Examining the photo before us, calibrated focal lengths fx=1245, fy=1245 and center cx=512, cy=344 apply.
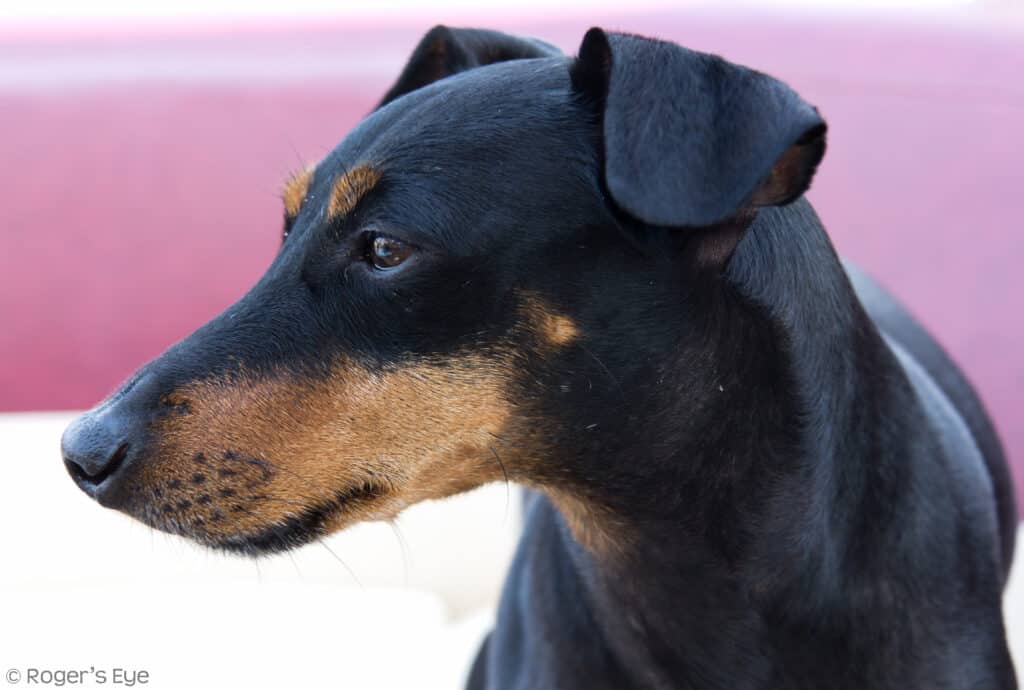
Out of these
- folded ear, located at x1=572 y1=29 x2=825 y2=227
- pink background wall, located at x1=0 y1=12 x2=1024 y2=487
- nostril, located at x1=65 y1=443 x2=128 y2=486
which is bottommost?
pink background wall, located at x1=0 y1=12 x2=1024 y2=487

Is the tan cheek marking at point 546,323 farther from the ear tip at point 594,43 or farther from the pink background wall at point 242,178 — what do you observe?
the pink background wall at point 242,178

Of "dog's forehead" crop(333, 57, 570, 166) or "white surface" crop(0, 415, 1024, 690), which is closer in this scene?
"dog's forehead" crop(333, 57, 570, 166)

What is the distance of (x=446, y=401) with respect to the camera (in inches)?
62.2

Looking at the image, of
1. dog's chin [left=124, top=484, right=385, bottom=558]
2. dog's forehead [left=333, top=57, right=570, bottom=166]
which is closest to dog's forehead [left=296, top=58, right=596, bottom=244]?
dog's forehead [left=333, top=57, right=570, bottom=166]

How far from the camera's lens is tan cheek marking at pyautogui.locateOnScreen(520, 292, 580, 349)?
156 cm

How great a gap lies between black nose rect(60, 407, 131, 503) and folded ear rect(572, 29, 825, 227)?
0.69 metres

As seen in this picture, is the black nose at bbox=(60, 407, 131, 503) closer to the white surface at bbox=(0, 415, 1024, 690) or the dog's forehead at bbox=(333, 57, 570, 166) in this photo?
the dog's forehead at bbox=(333, 57, 570, 166)

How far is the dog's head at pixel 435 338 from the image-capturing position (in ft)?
5.08

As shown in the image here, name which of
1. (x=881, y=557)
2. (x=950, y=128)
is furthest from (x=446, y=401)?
(x=950, y=128)

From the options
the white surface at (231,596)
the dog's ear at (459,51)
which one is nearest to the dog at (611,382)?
the dog's ear at (459,51)

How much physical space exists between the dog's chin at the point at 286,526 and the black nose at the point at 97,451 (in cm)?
6

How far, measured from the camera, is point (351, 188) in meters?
1.61

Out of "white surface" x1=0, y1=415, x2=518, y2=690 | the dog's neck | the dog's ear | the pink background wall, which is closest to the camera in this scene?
the dog's neck

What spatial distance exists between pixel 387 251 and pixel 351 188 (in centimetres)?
11
